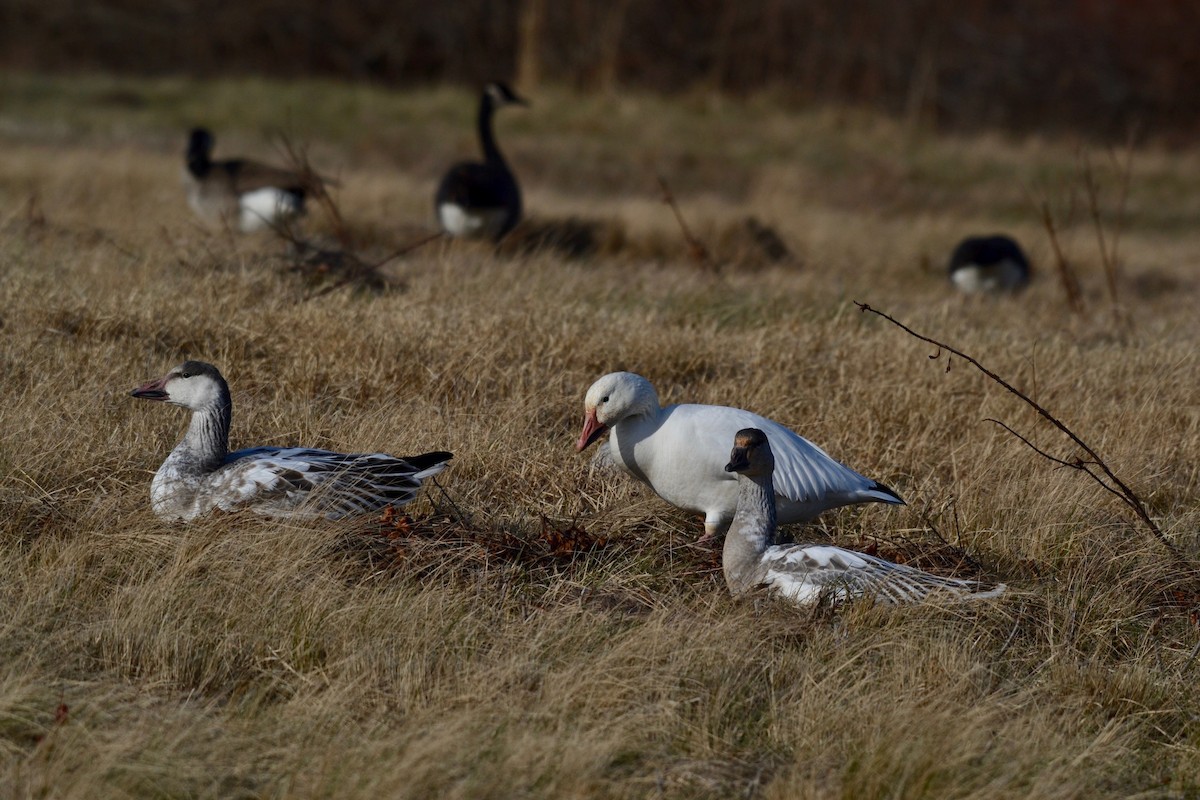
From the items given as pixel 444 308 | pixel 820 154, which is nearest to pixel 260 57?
pixel 820 154

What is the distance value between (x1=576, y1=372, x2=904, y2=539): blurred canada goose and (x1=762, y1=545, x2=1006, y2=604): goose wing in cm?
30

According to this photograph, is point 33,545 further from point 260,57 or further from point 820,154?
point 260,57

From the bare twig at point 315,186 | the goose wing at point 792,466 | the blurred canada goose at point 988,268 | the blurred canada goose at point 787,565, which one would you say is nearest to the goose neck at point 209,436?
the goose wing at point 792,466

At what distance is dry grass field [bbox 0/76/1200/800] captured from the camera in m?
2.94

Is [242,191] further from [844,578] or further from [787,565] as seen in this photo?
[844,578]

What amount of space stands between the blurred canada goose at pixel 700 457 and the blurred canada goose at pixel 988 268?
5250mm

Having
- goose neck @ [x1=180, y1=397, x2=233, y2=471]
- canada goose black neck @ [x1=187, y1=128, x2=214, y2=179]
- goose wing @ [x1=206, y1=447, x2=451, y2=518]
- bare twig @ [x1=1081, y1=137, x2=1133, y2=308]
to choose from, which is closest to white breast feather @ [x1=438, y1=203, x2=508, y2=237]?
canada goose black neck @ [x1=187, y1=128, x2=214, y2=179]

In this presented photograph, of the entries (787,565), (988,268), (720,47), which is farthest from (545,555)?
(720,47)

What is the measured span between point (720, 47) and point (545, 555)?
1585 centimetres

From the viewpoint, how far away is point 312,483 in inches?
Answer: 151

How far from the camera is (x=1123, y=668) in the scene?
11.7ft

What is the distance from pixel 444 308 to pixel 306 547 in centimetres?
257

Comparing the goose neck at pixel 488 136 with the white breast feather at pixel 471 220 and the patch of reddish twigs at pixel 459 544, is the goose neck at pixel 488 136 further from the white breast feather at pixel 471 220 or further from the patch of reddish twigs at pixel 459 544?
the patch of reddish twigs at pixel 459 544

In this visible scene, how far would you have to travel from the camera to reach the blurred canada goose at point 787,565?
3.60m
